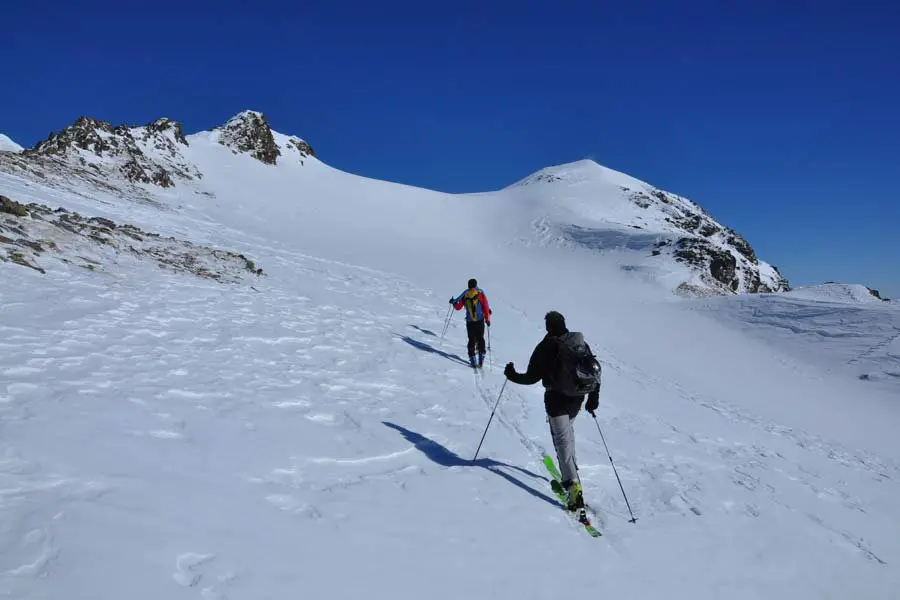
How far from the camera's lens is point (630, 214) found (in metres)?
51.7

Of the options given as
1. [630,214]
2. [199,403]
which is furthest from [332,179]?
[199,403]

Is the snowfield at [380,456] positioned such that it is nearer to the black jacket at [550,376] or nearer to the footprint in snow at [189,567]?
the footprint in snow at [189,567]

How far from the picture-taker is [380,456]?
6590mm

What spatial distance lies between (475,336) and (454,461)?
5.63 meters

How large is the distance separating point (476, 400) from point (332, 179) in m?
55.7

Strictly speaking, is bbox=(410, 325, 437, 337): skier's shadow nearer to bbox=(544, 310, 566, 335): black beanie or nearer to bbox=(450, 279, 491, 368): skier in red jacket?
bbox=(450, 279, 491, 368): skier in red jacket

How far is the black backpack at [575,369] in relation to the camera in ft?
20.2

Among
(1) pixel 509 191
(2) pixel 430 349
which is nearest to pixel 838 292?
(2) pixel 430 349

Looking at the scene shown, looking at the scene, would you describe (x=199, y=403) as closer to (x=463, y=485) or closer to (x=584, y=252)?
(x=463, y=485)

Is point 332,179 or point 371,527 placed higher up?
point 332,179

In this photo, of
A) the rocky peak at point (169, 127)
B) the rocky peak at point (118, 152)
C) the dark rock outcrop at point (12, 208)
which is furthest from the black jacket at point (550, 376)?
the rocky peak at point (169, 127)

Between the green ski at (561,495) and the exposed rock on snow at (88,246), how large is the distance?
37.0ft

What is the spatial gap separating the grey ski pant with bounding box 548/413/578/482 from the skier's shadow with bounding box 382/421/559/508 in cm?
43

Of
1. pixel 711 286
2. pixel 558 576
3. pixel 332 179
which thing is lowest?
pixel 558 576
